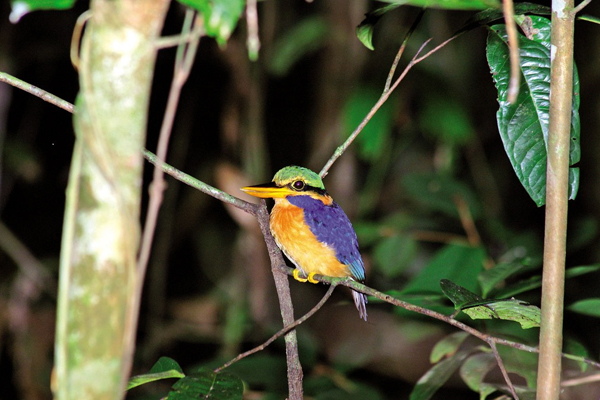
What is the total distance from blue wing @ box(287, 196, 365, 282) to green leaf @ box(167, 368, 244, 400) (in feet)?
4.86

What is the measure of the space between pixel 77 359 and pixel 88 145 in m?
0.34

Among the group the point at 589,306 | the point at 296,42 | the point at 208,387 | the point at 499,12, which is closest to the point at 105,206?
the point at 208,387

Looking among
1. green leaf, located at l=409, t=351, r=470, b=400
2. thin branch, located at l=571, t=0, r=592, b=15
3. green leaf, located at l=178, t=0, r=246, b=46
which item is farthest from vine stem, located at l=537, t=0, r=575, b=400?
green leaf, located at l=178, t=0, r=246, b=46

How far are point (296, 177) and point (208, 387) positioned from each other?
1593mm

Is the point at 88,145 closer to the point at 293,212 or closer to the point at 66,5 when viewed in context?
the point at 66,5

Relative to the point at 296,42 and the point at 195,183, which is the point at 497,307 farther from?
the point at 296,42

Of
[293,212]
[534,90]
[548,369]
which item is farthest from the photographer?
[293,212]

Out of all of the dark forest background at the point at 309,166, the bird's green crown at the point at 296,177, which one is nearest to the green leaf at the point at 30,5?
the bird's green crown at the point at 296,177

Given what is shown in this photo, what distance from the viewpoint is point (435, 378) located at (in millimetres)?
2020

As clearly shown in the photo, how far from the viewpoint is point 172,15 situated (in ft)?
16.2

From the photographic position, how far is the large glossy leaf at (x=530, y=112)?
5.32 feet

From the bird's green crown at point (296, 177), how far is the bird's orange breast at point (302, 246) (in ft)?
0.38

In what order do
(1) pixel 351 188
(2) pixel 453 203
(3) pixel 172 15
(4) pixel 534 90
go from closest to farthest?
(4) pixel 534 90 → (2) pixel 453 203 → (3) pixel 172 15 → (1) pixel 351 188

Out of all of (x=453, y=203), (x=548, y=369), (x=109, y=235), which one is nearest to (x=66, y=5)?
(x=109, y=235)
